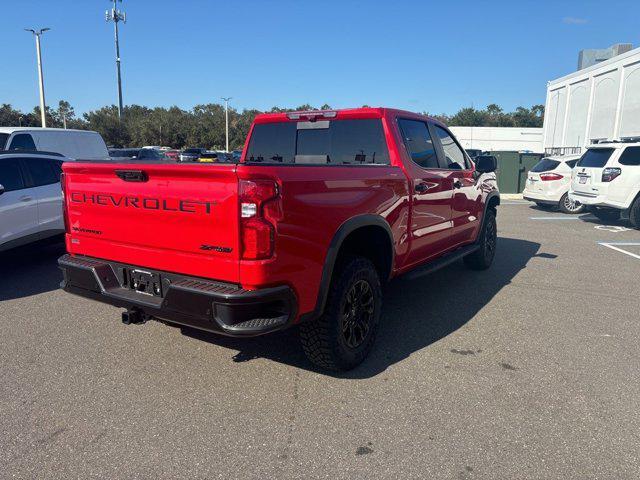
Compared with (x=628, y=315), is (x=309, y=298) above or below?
above

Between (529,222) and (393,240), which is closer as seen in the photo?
(393,240)

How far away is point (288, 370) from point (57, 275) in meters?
4.43

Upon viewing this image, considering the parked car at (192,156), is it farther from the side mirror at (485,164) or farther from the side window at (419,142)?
the side mirror at (485,164)

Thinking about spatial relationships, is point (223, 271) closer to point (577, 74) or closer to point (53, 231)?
point (53, 231)

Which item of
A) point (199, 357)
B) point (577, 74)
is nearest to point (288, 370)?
point (199, 357)

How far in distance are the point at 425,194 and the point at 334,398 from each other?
2169 mm

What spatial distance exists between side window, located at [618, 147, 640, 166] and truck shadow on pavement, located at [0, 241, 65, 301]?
11.5m

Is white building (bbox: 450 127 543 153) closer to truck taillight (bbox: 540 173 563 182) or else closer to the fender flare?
truck taillight (bbox: 540 173 563 182)

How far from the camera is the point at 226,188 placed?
2.74m

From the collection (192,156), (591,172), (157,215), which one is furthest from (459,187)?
(192,156)

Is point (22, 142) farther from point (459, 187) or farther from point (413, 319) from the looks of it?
point (413, 319)

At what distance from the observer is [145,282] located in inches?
125

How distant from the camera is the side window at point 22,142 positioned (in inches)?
401

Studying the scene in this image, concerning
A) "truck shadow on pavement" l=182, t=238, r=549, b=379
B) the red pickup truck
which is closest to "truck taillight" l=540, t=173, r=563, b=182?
"truck shadow on pavement" l=182, t=238, r=549, b=379
